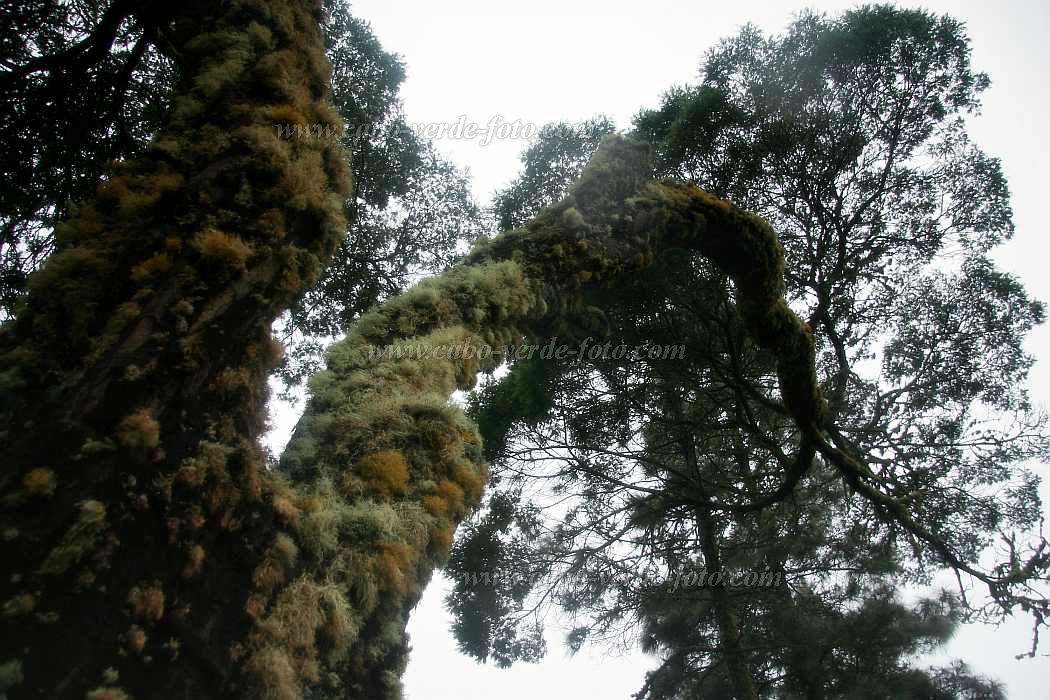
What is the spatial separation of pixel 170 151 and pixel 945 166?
338 inches

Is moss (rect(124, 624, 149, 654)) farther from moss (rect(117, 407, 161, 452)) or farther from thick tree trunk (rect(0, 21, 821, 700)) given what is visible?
moss (rect(117, 407, 161, 452))

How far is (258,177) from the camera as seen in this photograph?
166cm

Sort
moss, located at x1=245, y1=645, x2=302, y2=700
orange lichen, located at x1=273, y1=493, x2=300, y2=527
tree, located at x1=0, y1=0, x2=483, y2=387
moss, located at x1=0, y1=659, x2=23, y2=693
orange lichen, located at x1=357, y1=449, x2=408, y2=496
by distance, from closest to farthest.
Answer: moss, located at x1=0, y1=659, x2=23, y2=693, moss, located at x1=245, y1=645, x2=302, y2=700, orange lichen, located at x1=273, y1=493, x2=300, y2=527, orange lichen, located at x1=357, y1=449, x2=408, y2=496, tree, located at x1=0, y1=0, x2=483, y2=387

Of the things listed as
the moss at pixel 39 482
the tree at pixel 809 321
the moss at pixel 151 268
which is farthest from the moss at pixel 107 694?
the tree at pixel 809 321

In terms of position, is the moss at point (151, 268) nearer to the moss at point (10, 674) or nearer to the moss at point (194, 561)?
the moss at point (194, 561)

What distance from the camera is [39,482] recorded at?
3.35ft

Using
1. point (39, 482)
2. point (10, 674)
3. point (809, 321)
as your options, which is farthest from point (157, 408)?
point (809, 321)

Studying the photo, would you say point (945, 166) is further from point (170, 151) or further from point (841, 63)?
point (170, 151)

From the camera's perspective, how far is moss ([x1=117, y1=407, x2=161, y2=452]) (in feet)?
3.68

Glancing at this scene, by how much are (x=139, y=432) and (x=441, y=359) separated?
3.47 feet

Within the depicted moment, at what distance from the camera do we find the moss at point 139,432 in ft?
3.68

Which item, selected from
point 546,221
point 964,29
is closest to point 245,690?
point 546,221

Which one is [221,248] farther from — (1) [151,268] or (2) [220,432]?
(2) [220,432]

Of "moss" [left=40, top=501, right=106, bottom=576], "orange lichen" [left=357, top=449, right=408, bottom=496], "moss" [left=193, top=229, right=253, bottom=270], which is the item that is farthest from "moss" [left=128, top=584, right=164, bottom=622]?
"moss" [left=193, top=229, right=253, bottom=270]
